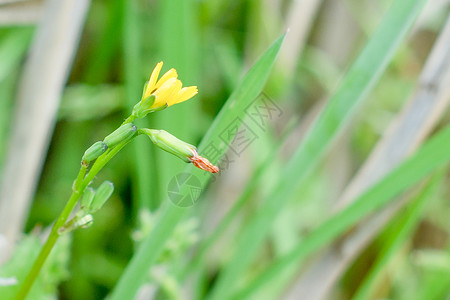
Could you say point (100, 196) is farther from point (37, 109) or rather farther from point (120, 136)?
point (37, 109)

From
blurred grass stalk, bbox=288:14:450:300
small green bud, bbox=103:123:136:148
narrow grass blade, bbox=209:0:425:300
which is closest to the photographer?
small green bud, bbox=103:123:136:148

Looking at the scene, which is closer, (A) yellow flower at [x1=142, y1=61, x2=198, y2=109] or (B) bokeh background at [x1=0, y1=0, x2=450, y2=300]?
(A) yellow flower at [x1=142, y1=61, x2=198, y2=109]

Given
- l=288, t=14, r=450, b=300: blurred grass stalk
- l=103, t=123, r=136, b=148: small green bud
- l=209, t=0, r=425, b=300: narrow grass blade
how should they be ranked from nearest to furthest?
l=103, t=123, r=136, b=148: small green bud, l=209, t=0, r=425, b=300: narrow grass blade, l=288, t=14, r=450, b=300: blurred grass stalk

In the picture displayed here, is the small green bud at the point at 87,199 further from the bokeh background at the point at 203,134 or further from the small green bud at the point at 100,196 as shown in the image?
the bokeh background at the point at 203,134

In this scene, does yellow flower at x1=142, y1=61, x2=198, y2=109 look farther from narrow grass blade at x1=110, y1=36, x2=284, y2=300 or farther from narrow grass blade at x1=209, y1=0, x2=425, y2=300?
narrow grass blade at x1=209, y1=0, x2=425, y2=300

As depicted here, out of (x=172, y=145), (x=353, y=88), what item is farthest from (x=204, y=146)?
(x=353, y=88)

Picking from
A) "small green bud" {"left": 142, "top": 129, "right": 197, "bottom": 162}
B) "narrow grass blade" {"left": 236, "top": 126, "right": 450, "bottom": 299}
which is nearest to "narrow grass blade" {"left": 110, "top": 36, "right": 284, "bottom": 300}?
"small green bud" {"left": 142, "top": 129, "right": 197, "bottom": 162}
